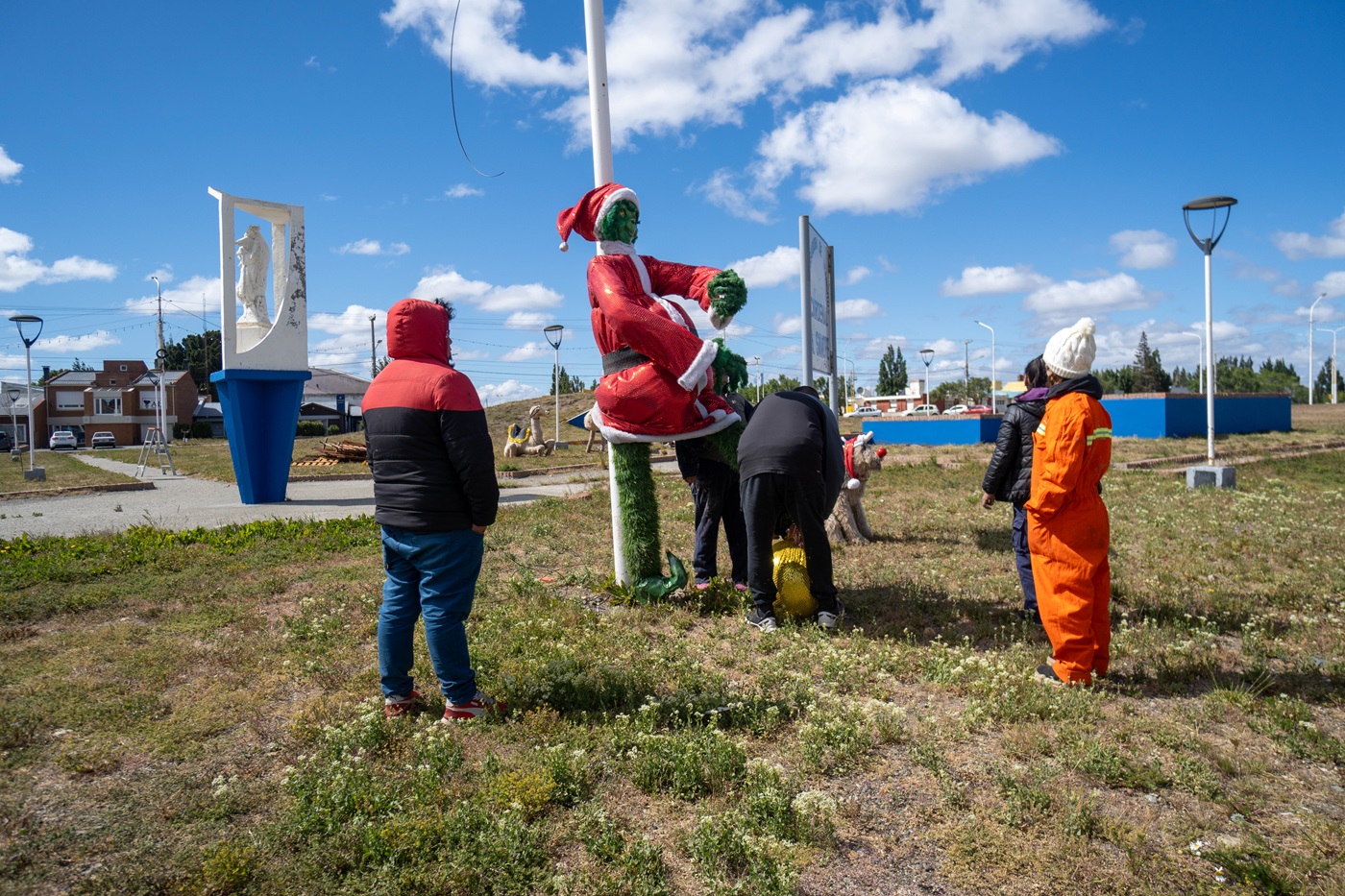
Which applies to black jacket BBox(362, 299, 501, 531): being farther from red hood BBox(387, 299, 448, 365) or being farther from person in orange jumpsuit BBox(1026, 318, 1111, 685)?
person in orange jumpsuit BBox(1026, 318, 1111, 685)

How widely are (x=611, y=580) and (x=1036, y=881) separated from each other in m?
3.73

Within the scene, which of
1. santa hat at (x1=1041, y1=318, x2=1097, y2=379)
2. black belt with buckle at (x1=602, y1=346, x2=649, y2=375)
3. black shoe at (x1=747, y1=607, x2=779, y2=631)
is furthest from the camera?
black belt with buckle at (x1=602, y1=346, x2=649, y2=375)

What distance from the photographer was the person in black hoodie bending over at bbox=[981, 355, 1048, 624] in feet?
16.7

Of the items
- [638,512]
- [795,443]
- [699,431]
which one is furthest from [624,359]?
[795,443]

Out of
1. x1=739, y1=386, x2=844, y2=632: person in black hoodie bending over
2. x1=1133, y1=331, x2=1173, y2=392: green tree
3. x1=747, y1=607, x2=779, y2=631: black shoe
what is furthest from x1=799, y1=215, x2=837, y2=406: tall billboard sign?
x1=1133, y1=331, x2=1173, y2=392: green tree

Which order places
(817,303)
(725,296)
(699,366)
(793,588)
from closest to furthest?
(699,366) < (793,588) < (725,296) < (817,303)

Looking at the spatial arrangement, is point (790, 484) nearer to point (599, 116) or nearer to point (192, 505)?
point (599, 116)

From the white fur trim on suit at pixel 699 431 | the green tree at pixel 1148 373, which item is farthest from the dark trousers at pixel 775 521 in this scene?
the green tree at pixel 1148 373

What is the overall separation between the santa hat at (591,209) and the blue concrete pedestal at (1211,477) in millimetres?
10068

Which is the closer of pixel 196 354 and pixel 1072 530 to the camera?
pixel 1072 530

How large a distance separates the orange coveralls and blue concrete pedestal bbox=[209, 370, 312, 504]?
33.7 ft

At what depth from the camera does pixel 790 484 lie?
4.61m

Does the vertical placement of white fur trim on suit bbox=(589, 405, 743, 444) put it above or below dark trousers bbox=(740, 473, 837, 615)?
above

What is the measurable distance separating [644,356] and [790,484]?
1253mm
